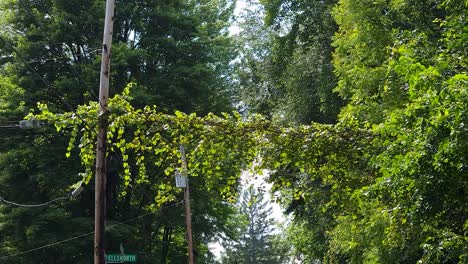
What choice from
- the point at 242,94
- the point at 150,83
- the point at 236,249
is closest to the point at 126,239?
the point at 150,83

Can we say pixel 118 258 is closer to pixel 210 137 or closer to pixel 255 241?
pixel 210 137

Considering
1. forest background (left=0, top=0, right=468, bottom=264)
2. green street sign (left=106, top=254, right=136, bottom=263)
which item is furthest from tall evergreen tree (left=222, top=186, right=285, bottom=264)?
green street sign (left=106, top=254, right=136, bottom=263)

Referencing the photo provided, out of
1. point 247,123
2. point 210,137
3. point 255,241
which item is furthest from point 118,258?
point 255,241

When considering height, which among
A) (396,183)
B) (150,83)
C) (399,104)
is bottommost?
(396,183)

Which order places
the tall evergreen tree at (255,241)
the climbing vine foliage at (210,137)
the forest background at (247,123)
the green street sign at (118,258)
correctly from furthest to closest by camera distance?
the tall evergreen tree at (255,241) → the green street sign at (118,258) → the climbing vine foliage at (210,137) → the forest background at (247,123)

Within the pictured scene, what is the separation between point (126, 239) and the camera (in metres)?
20.6

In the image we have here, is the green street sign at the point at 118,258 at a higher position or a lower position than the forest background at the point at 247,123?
lower

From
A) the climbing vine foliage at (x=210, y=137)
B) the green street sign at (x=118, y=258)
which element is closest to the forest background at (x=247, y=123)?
the climbing vine foliage at (x=210, y=137)

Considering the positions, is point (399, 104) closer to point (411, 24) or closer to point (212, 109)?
point (411, 24)

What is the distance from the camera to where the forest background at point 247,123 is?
24.1ft

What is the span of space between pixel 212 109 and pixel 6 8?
29.5 feet

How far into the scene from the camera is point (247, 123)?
810cm

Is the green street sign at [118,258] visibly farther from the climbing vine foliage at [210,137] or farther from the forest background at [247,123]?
the climbing vine foliage at [210,137]

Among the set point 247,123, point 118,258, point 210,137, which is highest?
point 247,123
